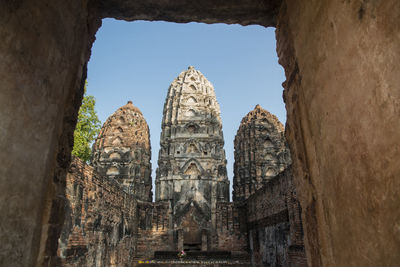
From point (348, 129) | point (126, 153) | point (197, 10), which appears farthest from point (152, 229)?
point (348, 129)

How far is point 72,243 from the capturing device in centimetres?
783

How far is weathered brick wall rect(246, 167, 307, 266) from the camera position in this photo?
33.5 ft

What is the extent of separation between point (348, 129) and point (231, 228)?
18.0 meters

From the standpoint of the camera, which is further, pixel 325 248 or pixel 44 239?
pixel 44 239

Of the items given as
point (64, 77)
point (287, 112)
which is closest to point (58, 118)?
point (64, 77)

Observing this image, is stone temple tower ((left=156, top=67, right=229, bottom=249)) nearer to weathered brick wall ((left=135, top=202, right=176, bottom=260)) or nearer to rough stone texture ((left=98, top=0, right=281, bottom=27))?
weathered brick wall ((left=135, top=202, right=176, bottom=260))

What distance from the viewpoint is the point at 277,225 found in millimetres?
12336

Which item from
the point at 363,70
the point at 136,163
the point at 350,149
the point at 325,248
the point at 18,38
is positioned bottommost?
the point at 325,248

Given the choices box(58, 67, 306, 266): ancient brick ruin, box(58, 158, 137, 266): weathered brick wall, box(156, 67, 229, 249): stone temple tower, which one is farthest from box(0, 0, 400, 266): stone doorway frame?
box(156, 67, 229, 249): stone temple tower

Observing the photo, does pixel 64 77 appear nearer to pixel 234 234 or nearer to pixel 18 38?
pixel 18 38

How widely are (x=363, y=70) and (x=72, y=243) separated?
7.78m

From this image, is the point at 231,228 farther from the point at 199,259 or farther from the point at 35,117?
the point at 35,117

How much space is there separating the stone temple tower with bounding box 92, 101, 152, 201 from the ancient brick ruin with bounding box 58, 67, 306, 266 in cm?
8

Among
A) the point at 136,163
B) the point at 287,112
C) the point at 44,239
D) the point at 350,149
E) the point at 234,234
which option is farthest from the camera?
the point at 136,163
